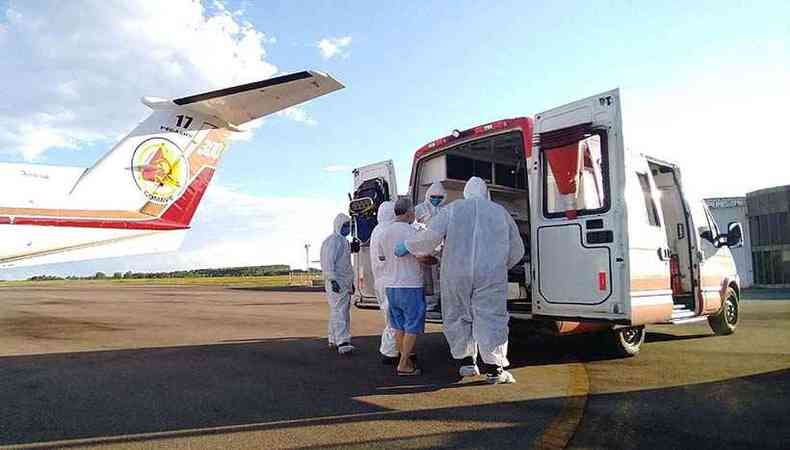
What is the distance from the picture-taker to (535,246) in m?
5.75

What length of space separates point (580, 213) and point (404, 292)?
79.2 inches

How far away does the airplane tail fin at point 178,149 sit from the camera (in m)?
8.77

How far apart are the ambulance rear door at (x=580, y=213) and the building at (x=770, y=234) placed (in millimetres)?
30056

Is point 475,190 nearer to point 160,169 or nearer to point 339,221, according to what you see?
point 339,221

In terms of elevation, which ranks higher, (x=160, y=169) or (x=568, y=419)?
(x=160, y=169)

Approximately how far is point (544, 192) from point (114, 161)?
7.23m

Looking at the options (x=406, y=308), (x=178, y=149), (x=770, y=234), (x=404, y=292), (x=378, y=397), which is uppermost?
(x=178, y=149)

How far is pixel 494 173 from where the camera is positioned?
8.28 m

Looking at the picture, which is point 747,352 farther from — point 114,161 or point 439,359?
point 114,161

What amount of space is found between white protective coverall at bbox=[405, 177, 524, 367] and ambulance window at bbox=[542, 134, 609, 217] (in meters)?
0.60

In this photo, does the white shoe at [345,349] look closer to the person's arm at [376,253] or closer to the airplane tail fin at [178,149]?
the person's arm at [376,253]

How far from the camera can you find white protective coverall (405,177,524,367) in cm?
518

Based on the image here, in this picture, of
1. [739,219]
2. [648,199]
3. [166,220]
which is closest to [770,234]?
[739,219]

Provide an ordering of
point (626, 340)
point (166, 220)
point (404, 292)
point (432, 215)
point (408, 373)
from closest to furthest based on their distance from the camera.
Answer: point (408, 373)
point (404, 292)
point (432, 215)
point (626, 340)
point (166, 220)
